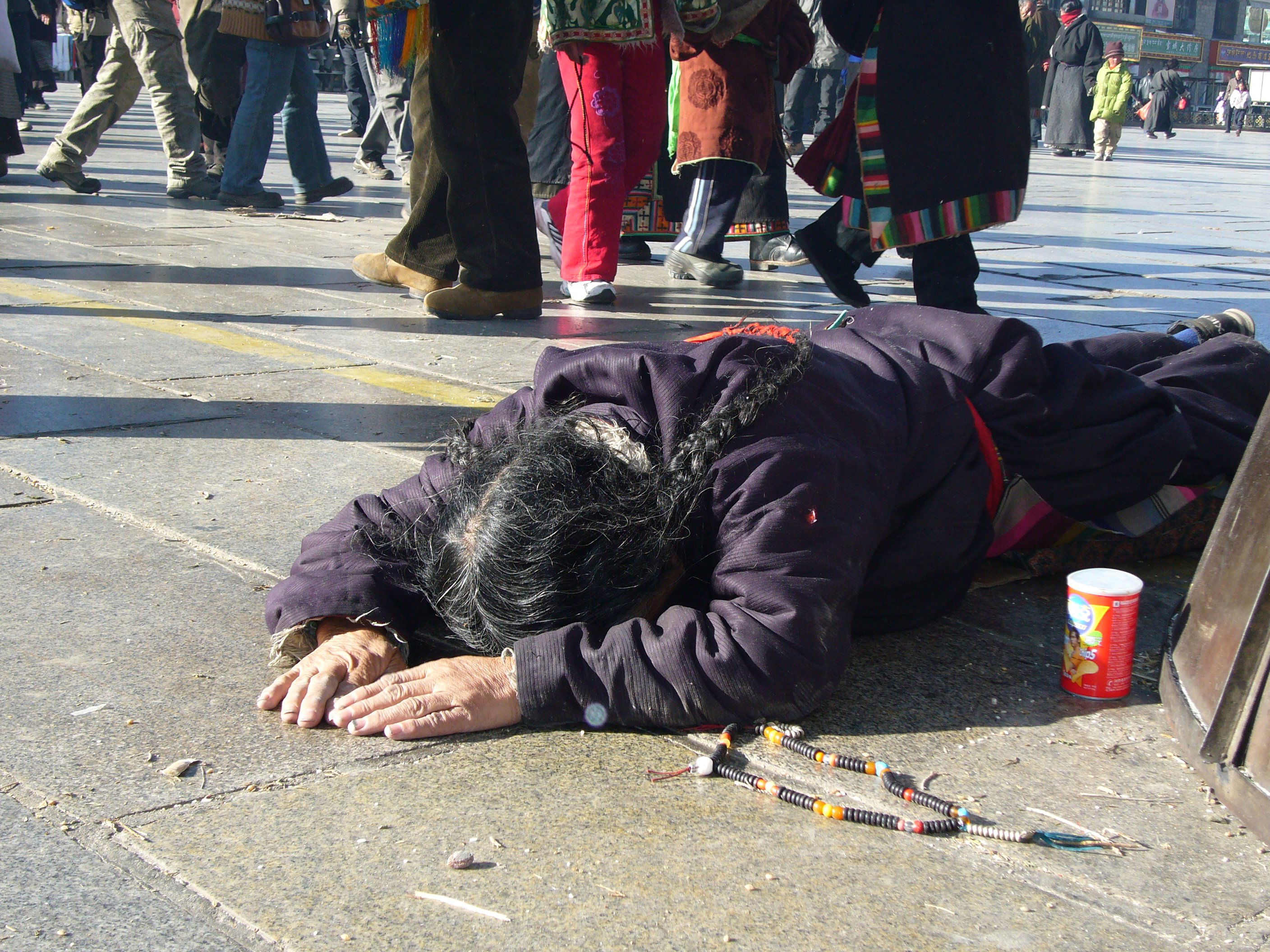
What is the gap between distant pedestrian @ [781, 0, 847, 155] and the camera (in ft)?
39.4

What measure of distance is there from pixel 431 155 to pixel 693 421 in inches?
123

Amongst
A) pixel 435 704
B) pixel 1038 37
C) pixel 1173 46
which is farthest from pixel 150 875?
pixel 1173 46

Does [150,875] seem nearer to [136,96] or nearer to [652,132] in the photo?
[652,132]

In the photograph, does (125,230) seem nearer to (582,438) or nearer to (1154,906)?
(582,438)

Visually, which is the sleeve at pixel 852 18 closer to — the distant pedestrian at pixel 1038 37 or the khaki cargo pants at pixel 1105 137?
the distant pedestrian at pixel 1038 37

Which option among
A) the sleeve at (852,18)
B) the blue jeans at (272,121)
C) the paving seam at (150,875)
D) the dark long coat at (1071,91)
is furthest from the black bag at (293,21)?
the dark long coat at (1071,91)

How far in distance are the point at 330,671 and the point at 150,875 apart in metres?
0.47

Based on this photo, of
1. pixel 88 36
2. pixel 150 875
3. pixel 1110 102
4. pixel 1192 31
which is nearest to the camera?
pixel 150 875

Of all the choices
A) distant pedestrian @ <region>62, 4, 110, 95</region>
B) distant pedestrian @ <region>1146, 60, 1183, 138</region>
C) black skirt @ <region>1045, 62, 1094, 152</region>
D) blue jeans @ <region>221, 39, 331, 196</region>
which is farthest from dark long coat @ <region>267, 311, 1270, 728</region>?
distant pedestrian @ <region>1146, 60, 1183, 138</region>

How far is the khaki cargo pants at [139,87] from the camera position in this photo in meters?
7.18

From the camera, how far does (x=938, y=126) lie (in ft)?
12.7

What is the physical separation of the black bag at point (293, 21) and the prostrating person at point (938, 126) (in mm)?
3680

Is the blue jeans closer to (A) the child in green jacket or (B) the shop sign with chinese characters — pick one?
(A) the child in green jacket

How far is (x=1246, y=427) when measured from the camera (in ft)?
7.93
